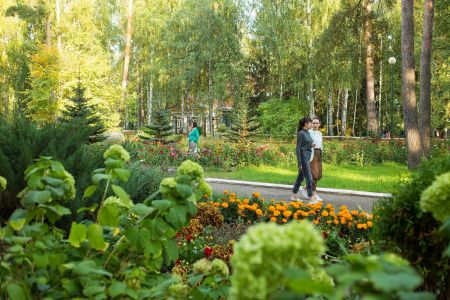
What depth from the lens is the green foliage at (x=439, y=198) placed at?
171 cm

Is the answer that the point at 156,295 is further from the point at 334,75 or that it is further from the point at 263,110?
the point at 263,110

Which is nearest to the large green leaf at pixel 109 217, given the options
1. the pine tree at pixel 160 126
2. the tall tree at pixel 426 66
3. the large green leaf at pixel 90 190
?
the large green leaf at pixel 90 190

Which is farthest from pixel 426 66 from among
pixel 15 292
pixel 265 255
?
pixel 265 255

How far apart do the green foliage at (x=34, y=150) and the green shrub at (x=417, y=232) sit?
8.94 feet

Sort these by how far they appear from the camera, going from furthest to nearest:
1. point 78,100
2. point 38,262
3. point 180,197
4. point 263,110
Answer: point 263,110 < point 78,100 < point 180,197 < point 38,262

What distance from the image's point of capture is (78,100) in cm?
1633

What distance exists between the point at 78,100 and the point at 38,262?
15084mm


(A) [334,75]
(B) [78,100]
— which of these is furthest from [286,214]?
(A) [334,75]

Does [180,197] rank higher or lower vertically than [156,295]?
higher

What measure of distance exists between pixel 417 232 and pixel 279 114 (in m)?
33.0

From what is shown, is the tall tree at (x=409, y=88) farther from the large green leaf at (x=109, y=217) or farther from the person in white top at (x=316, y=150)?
the large green leaf at (x=109, y=217)

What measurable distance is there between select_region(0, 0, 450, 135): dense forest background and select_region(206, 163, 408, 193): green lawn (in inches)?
316

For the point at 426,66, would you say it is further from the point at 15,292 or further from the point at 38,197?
the point at 15,292

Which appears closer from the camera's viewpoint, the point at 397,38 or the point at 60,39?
the point at 60,39
